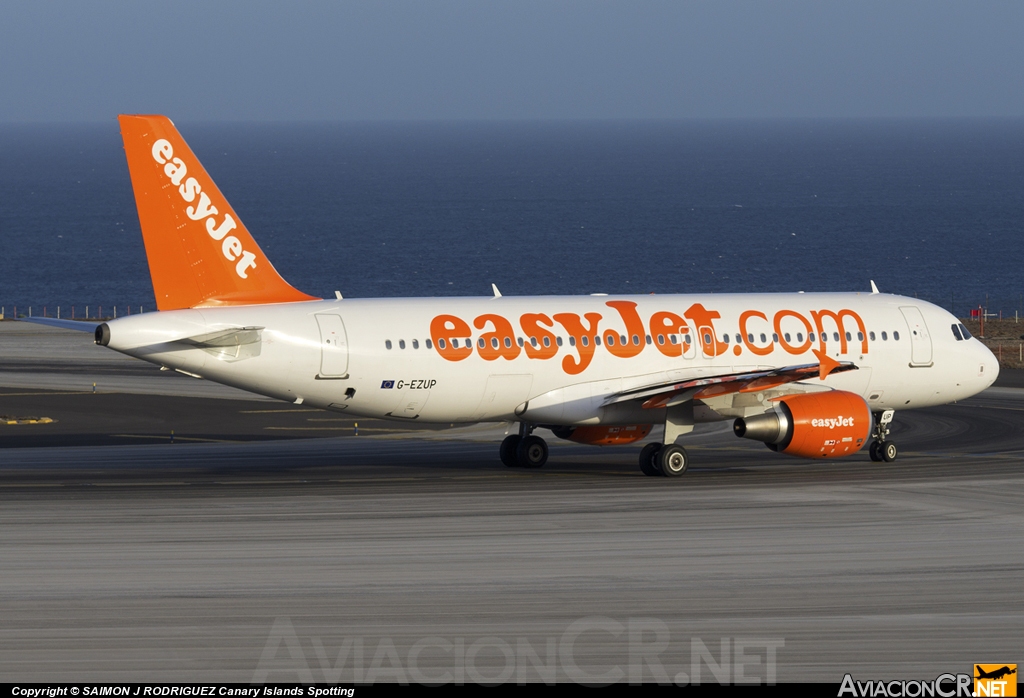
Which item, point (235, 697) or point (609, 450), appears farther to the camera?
point (609, 450)

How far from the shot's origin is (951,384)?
4428 centimetres

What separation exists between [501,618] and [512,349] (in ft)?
50.6

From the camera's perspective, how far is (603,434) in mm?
41562

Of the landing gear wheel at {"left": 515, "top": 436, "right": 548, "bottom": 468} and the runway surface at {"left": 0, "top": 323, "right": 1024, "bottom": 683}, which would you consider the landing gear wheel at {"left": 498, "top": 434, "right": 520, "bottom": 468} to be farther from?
the runway surface at {"left": 0, "top": 323, "right": 1024, "bottom": 683}

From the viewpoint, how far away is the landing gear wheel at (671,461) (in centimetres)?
3900

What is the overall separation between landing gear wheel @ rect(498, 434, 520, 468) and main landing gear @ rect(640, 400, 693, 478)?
3.94 m

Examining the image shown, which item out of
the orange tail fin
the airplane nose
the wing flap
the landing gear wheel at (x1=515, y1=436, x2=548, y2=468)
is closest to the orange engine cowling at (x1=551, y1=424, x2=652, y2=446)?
the landing gear wheel at (x1=515, y1=436, x2=548, y2=468)

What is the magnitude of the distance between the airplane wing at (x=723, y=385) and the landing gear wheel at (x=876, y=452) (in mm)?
4104

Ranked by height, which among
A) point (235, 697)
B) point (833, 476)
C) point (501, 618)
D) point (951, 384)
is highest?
point (951, 384)

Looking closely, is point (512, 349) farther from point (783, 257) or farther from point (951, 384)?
point (783, 257)

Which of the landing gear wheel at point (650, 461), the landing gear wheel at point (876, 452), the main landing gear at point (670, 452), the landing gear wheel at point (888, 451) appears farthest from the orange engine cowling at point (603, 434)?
the landing gear wheel at point (888, 451)

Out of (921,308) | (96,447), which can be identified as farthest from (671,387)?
(96,447)

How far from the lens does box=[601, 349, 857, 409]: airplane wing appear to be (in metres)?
38.0

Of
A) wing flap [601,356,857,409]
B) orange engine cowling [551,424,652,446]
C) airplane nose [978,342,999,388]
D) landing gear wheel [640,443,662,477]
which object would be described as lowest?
landing gear wheel [640,443,662,477]
